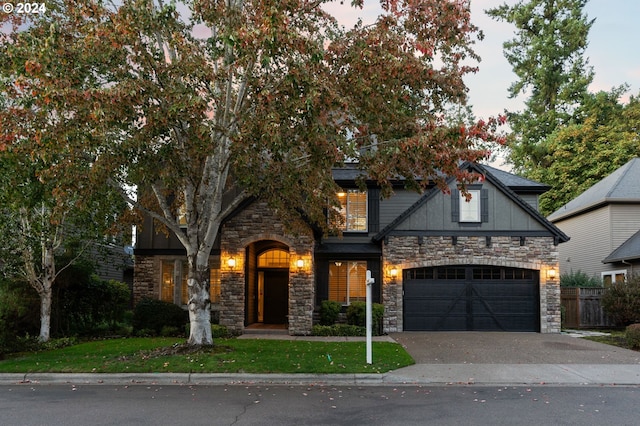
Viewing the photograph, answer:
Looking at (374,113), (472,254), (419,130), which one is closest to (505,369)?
(419,130)

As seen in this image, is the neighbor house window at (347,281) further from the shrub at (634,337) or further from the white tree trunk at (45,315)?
the white tree trunk at (45,315)

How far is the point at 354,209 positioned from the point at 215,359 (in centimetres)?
990

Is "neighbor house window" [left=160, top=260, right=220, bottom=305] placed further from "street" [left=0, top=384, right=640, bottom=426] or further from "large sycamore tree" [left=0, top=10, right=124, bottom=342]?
"street" [left=0, top=384, right=640, bottom=426]

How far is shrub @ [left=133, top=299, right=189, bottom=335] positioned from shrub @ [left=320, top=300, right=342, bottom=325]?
474 cm

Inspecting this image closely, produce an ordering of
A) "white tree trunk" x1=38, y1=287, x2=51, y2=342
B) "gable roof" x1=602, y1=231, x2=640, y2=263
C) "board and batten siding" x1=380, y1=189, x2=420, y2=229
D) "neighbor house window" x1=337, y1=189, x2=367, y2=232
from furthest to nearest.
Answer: "gable roof" x1=602, y1=231, x2=640, y2=263
"board and batten siding" x1=380, y1=189, x2=420, y2=229
"neighbor house window" x1=337, y1=189, x2=367, y2=232
"white tree trunk" x1=38, y1=287, x2=51, y2=342

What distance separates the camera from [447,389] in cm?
956

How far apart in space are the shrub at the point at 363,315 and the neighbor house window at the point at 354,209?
3.09 meters

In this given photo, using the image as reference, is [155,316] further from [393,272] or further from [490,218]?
[490,218]

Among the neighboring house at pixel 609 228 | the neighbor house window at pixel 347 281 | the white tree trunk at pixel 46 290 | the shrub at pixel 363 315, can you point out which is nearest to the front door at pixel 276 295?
the neighbor house window at pixel 347 281

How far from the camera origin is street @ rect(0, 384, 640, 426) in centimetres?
727

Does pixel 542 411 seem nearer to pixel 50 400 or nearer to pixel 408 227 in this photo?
pixel 50 400

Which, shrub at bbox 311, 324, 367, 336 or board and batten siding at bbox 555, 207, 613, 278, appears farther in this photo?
board and batten siding at bbox 555, 207, 613, 278

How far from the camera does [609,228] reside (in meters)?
23.5

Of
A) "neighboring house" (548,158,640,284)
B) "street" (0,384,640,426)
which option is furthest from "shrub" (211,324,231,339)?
"neighboring house" (548,158,640,284)
